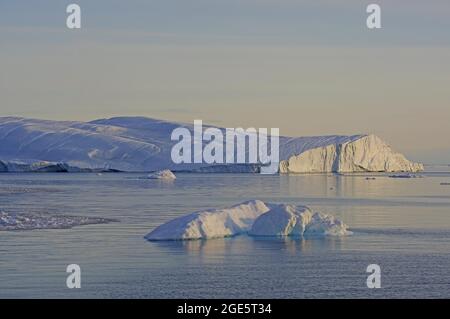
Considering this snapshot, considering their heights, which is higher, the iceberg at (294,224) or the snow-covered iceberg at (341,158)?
the snow-covered iceberg at (341,158)

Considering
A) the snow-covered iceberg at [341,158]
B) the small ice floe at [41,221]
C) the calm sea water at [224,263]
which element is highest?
the snow-covered iceberg at [341,158]

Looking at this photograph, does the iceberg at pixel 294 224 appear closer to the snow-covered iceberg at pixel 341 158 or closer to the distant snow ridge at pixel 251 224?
the distant snow ridge at pixel 251 224

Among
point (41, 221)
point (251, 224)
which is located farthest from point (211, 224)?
point (41, 221)

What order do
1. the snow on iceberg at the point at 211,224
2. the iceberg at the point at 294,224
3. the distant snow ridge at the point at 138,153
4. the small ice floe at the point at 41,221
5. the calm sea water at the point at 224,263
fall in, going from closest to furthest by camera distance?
the calm sea water at the point at 224,263, the snow on iceberg at the point at 211,224, the iceberg at the point at 294,224, the small ice floe at the point at 41,221, the distant snow ridge at the point at 138,153

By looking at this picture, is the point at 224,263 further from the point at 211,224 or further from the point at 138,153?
the point at 138,153

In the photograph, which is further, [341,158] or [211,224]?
[341,158]

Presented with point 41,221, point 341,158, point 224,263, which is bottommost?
point 224,263

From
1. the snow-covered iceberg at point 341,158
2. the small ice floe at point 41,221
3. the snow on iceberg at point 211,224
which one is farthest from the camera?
the snow-covered iceberg at point 341,158

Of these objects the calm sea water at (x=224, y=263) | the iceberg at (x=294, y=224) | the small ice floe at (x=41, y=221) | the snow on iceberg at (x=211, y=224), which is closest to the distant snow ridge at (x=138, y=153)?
the small ice floe at (x=41, y=221)
